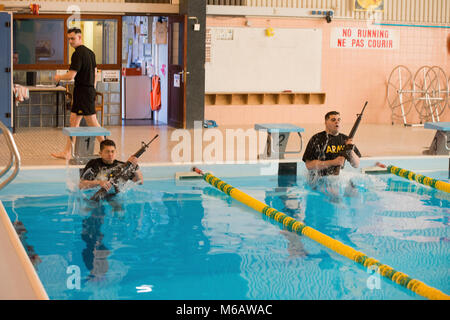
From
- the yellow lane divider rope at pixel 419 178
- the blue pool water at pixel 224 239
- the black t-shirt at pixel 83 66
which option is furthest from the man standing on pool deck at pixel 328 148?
the black t-shirt at pixel 83 66

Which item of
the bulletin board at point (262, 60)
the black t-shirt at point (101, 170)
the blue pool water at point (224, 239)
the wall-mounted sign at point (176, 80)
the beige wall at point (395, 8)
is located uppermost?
the beige wall at point (395, 8)

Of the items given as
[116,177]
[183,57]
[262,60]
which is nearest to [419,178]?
[116,177]

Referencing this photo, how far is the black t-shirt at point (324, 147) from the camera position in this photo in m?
7.96

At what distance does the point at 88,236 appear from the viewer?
20.4ft

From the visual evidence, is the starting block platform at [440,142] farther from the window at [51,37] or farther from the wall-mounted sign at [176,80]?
the window at [51,37]

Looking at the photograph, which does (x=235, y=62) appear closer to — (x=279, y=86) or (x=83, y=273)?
(x=279, y=86)

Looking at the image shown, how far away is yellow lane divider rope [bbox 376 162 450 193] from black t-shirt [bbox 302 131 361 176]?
1.32 m

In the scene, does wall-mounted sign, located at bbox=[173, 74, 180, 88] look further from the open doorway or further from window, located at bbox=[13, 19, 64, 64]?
window, located at bbox=[13, 19, 64, 64]

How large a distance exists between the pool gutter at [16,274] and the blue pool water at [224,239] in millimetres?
394

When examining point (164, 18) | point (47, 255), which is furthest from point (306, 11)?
point (47, 255)

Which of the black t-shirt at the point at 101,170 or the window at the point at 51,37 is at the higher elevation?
the window at the point at 51,37

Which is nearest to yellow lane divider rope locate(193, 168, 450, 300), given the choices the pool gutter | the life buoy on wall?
the pool gutter

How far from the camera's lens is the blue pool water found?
16.3 feet

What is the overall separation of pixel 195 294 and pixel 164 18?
32.5 feet
